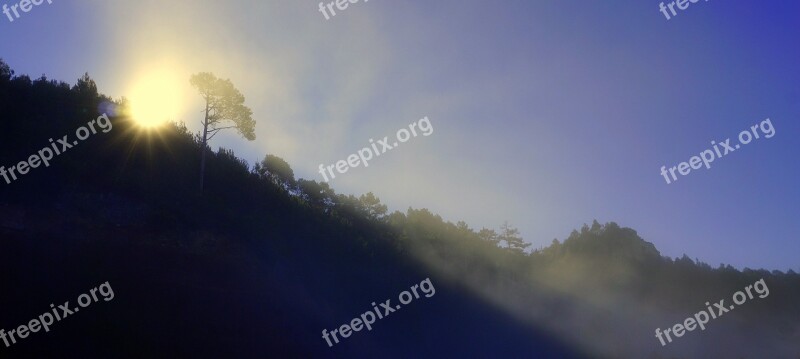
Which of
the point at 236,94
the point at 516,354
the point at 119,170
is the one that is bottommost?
the point at 516,354

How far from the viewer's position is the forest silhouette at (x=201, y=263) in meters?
16.0

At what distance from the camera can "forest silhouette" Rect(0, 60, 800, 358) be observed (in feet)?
52.5

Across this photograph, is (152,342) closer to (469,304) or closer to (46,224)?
(46,224)

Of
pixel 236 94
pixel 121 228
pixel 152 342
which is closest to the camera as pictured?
pixel 152 342

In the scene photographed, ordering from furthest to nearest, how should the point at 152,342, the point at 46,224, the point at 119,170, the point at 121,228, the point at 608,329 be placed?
the point at 608,329
the point at 119,170
the point at 121,228
the point at 46,224
the point at 152,342

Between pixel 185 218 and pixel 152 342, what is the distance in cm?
813

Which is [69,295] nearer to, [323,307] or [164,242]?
[164,242]

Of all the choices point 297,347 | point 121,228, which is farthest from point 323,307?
point 121,228

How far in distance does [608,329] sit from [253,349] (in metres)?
41.6

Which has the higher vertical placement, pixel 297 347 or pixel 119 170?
pixel 119 170

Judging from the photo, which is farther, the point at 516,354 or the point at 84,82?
the point at 516,354

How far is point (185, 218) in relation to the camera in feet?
72.9

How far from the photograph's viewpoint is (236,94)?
26.8 m

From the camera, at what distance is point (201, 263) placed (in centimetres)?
2098
